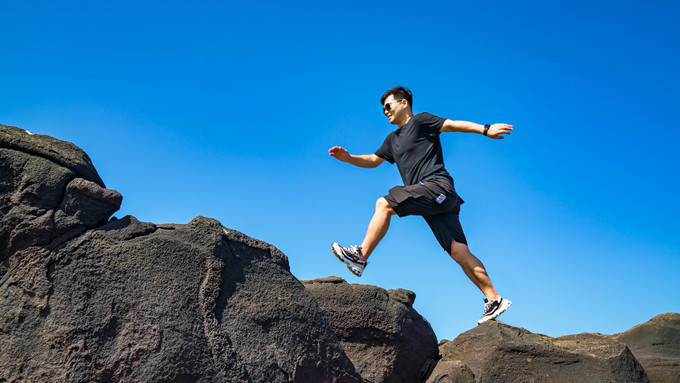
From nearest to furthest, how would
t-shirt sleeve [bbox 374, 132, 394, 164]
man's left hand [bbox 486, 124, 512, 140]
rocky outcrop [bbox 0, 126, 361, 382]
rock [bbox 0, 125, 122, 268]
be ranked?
rocky outcrop [bbox 0, 126, 361, 382], rock [bbox 0, 125, 122, 268], man's left hand [bbox 486, 124, 512, 140], t-shirt sleeve [bbox 374, 132, 394, 164]

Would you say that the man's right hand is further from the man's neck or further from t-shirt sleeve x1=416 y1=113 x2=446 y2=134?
t-shirt sleeve x1=416 y1=113 x2=446 y2=134

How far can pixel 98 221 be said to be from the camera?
3.15m

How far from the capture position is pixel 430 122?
5707 mm

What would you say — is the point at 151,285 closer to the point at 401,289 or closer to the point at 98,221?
the point at 98,221

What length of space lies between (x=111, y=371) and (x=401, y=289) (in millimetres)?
2498

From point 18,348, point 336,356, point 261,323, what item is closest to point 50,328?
point 18,348

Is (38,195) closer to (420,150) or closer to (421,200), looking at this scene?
(421,200)

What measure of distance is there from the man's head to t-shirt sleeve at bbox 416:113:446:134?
0.26 meters

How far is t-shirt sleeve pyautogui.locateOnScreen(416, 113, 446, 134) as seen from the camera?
5.68m

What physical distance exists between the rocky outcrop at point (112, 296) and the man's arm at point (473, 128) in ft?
8.85

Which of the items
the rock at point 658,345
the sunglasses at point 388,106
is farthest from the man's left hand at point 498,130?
the rock at point 658,345

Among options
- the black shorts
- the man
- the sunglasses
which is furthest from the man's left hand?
the sunglasses

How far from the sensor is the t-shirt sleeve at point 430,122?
5680mm

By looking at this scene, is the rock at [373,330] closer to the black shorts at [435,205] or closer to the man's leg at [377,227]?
the man's leg at [377,227]
